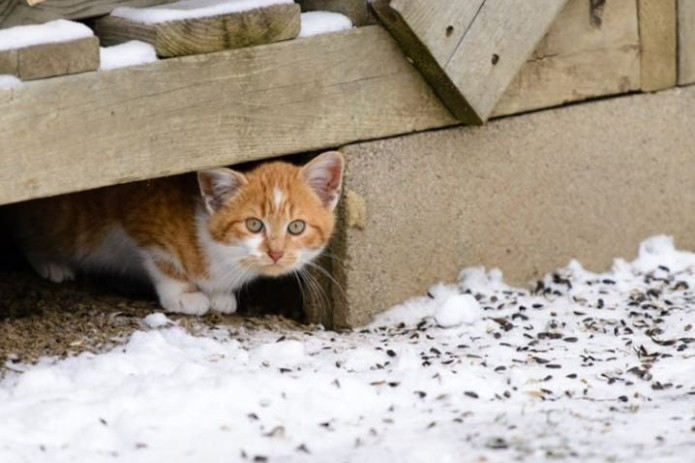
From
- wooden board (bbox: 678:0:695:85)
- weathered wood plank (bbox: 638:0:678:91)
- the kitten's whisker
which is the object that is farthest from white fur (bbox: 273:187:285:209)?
wooden board (bbox: 678:0:695:85)

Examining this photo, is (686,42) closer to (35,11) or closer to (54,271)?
(35,11)

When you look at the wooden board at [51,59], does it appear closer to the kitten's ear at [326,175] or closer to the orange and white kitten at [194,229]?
the orange and white kitten at [194,229]

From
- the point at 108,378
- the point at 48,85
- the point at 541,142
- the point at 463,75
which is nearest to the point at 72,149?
the point at 48,85

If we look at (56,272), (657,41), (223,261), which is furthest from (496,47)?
(56,272)

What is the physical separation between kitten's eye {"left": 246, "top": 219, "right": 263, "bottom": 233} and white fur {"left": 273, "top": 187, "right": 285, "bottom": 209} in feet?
0.33

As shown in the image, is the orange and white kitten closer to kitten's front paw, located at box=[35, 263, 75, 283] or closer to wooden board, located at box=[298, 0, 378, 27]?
kitten's front paw, located at box=[35, 263, 75, 283]

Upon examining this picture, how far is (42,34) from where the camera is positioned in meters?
4.58

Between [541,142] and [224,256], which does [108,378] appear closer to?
[224,256]

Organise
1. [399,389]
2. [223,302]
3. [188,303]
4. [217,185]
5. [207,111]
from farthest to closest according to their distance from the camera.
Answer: [223,302] < [188,303] < [217,185] < [207,111] < [399,389]

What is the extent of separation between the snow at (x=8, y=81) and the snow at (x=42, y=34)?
87 millimetres

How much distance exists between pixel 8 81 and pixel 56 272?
1921 mm

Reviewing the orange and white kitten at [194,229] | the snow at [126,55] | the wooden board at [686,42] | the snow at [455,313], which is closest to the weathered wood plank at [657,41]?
the wooden board at [686,42]

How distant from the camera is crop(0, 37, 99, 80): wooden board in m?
4.53

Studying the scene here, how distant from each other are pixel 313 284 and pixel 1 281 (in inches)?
55.9
